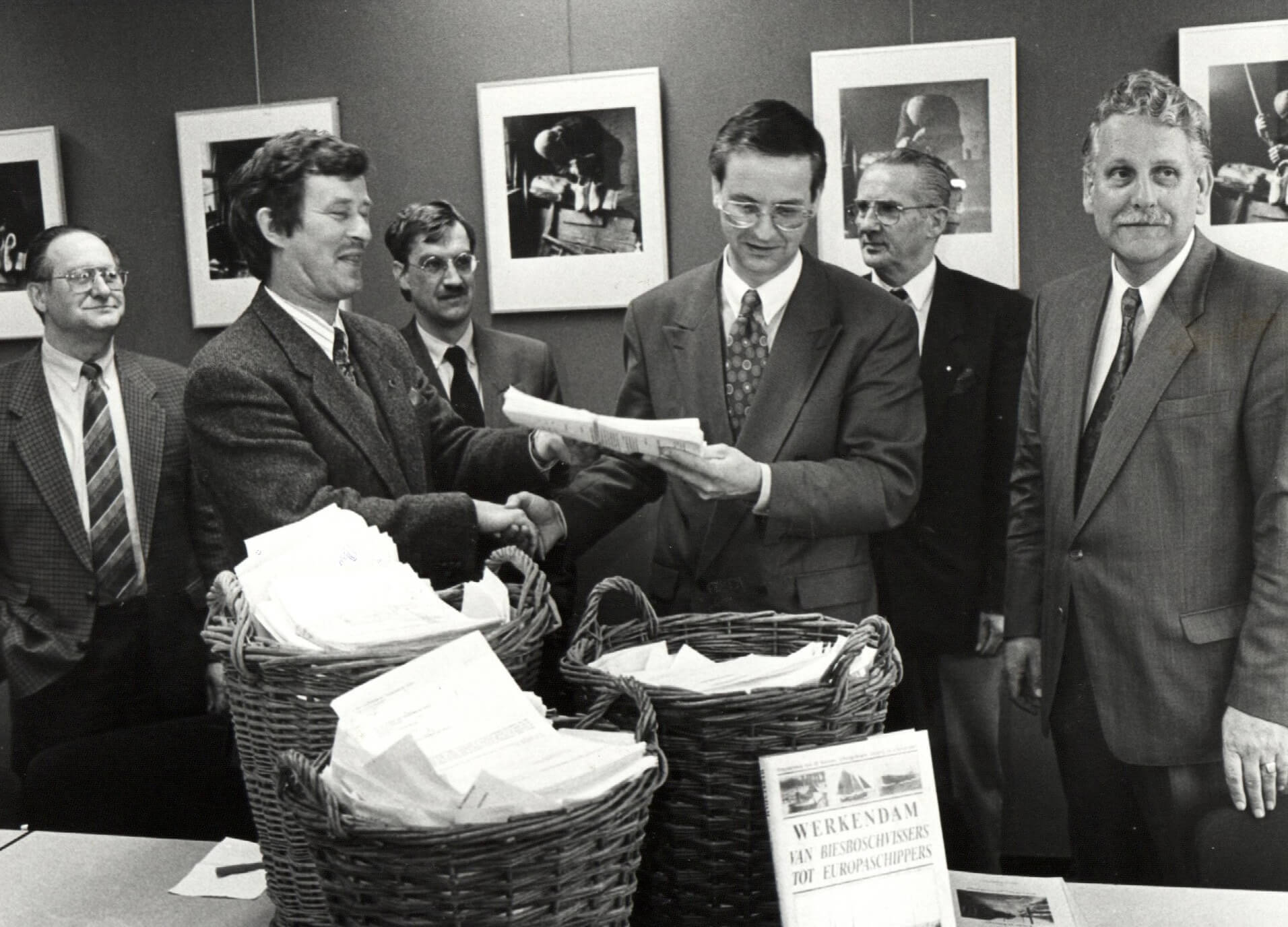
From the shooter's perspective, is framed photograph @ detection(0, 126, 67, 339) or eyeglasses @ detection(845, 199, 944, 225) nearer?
eyeglasses @ detection(845, 199, 944, 225)

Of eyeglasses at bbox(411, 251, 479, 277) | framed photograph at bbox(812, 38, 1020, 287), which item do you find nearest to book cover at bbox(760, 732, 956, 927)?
framed photograph at bbox(812, 38, 1020, 287)

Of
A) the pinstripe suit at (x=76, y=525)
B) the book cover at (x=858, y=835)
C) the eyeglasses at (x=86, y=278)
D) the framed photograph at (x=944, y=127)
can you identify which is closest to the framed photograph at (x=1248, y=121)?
the framed photograph at (x=944, y=127)

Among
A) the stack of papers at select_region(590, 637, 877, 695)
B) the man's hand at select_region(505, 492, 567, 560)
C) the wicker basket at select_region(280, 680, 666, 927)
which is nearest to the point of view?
the wicker basket at select_region(280, 680, 666, 927)

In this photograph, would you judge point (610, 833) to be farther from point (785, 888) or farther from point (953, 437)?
point (953, 437)

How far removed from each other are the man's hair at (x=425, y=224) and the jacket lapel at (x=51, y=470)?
2.90 feet

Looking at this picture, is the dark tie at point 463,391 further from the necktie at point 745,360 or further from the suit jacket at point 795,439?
the necktie at point 745,360

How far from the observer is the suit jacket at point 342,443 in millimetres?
2232

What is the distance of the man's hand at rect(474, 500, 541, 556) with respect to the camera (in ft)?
7.98

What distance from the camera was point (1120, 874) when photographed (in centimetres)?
243

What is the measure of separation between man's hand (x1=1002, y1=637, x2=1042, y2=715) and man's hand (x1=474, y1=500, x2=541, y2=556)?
101 centimetres

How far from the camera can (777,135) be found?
7.84 ft

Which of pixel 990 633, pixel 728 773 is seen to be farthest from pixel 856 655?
pixel 990 633

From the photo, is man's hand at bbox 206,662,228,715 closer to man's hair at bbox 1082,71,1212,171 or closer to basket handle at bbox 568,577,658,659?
basket handle at bbox 568,577,658,659

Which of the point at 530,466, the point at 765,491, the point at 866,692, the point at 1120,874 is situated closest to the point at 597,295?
the point at 530,466
